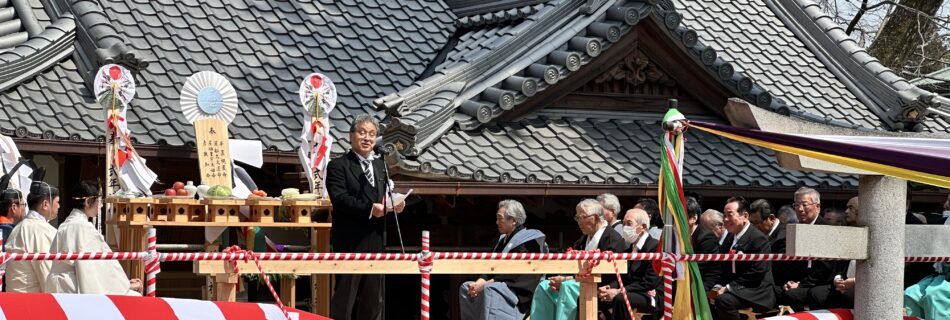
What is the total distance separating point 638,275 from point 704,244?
21.6 inches

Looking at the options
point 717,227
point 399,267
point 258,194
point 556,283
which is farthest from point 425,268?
point 717,227

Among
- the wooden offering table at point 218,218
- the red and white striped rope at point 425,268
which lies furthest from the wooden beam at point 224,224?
the red and white striped rope at point 425,268

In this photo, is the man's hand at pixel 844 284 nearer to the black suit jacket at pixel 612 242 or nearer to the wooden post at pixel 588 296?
the black suit jacket at pixel 612 242

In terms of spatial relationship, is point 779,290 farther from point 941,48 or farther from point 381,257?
point 941,48

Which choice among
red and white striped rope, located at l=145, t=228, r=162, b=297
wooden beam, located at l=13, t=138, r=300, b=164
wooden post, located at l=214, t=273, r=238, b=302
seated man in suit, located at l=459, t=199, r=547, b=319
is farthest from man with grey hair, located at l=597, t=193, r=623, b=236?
red and white striped rope, located at l=145, t=228, r=162, b=297

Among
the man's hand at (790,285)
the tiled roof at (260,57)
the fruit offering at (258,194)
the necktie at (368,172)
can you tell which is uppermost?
the tiled roof at (260,57)

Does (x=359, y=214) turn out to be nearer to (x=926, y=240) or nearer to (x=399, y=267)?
(x=399, y=267)

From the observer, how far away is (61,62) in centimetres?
1304

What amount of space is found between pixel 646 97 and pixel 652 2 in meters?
1.06

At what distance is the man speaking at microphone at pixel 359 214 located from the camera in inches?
380

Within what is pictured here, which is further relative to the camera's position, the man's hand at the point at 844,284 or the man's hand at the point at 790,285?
the man's hand at the point at 790,285

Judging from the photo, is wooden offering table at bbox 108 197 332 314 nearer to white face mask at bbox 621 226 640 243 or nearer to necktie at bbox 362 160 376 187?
necktie at bbox 362 160 376 187

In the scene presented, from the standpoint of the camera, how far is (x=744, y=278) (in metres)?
10.8

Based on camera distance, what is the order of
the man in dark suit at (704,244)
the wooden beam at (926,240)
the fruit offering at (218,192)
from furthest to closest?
the man in dark suit at (704,244)
the fruit offering at (218,192)
the wooden beam at (926,240)
